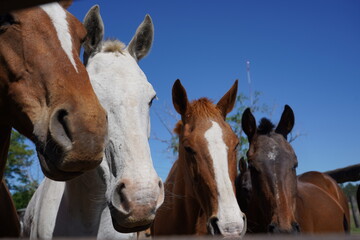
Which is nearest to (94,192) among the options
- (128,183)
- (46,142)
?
(128,183)

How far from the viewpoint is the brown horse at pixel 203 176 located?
3.40 m

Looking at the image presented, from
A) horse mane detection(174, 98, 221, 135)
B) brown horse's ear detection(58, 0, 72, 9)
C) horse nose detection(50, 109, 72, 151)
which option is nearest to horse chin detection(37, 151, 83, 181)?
horse nose detection(50, 109, 72, 151)

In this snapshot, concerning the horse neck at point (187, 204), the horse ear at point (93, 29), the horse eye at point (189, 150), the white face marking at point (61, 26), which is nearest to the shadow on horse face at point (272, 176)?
the horse neck at point (187, 204)

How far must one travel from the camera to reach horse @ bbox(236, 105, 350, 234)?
4.17 meters

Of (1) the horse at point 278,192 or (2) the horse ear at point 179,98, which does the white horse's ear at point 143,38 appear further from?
(1) the horse at point 278,192

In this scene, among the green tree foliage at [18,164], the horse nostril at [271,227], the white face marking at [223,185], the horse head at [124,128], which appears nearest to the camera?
the horse head at [124,128]

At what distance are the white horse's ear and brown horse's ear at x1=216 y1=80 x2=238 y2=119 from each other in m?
1.32

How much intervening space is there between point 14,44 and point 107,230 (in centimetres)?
156

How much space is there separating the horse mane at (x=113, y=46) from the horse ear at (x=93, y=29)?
0.07 meters

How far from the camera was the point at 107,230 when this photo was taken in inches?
112

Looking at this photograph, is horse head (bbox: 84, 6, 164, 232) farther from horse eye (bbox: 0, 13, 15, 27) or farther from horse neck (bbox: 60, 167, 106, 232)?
horse eye (bbox: 0, 13, 15, 27)

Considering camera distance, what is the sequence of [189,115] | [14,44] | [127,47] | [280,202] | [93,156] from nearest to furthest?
[93,156] < [14,44] < [127,47] < [280,202] < [189,115]

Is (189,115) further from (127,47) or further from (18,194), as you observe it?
(18,194)

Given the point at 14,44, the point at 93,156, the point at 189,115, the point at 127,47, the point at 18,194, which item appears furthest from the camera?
the point at 18,194
